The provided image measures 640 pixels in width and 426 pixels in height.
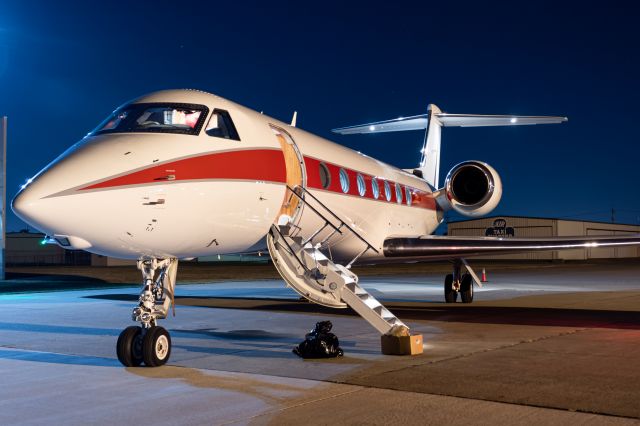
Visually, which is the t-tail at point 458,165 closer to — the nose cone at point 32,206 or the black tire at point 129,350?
the black tire at point 129,350

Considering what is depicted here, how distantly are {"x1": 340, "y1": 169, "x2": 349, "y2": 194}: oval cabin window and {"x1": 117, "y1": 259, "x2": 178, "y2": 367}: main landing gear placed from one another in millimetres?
4741

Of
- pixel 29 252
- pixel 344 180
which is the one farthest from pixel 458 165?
pixel 29 252

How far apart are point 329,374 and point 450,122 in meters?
16.5

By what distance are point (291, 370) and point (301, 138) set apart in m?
5.11

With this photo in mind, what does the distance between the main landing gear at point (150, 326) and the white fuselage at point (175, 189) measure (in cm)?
36

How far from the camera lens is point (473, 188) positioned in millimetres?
18219

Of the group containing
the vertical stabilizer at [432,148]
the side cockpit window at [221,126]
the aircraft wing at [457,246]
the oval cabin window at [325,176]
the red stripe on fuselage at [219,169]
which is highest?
the vertical stabilizer at [432,148]

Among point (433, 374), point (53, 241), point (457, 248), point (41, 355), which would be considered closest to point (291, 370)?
point (433, 374)

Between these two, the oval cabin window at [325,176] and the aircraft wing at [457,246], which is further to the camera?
the aircraft wing at [457,246]

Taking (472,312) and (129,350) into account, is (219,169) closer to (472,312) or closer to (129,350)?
(129,350)

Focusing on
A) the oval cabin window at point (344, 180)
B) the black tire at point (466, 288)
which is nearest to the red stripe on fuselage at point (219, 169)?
the oval cabin window at point (344, 180)

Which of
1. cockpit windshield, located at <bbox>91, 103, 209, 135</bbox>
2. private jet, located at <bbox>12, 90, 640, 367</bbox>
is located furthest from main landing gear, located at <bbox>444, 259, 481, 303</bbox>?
cockpit windshield, located at <bbox>91, 103, 209, 135</bbox>

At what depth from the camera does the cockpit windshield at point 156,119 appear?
8.50 meters

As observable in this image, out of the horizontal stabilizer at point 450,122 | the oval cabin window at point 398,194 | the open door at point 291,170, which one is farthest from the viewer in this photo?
the horizontal stabilizer at point 450,122
